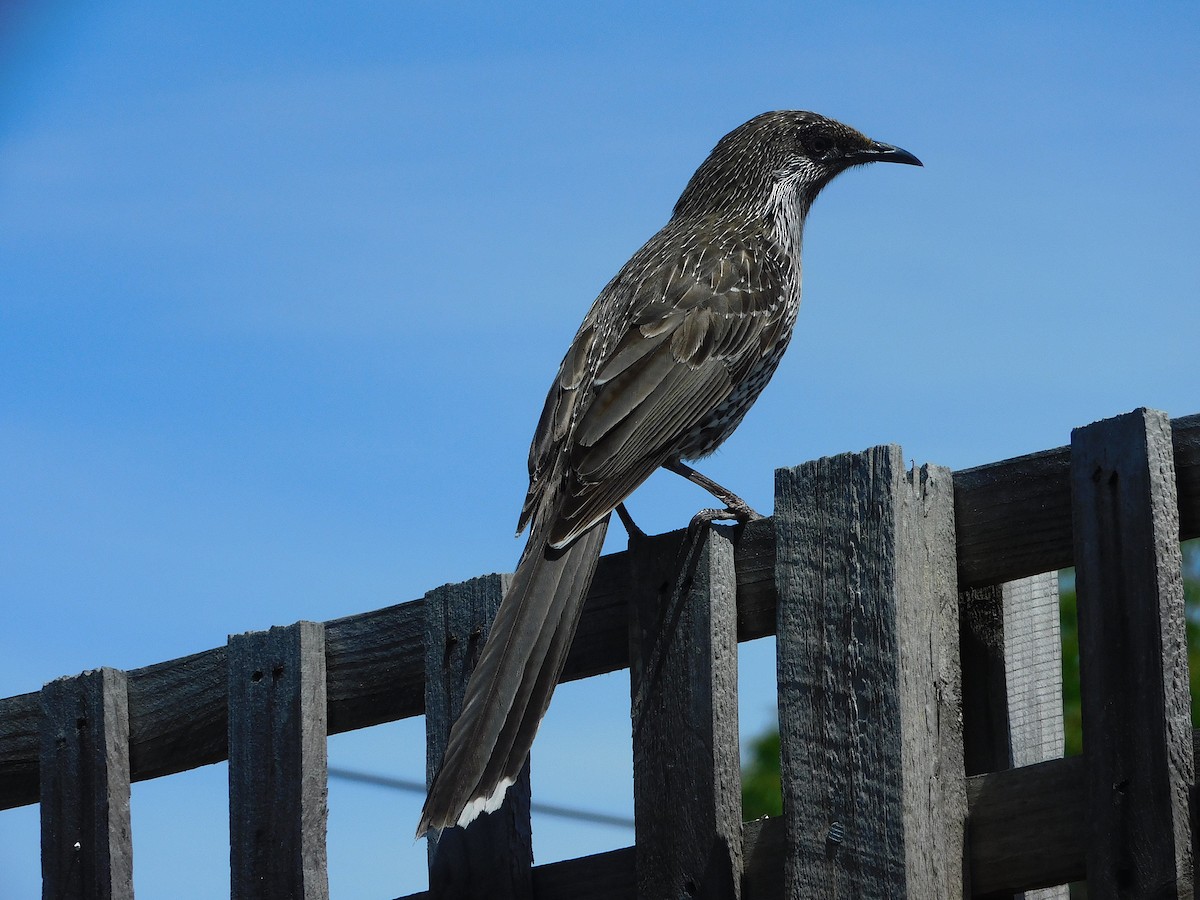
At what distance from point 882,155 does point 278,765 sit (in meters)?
3.83

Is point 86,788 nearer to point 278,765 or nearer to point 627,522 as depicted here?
point 278,765

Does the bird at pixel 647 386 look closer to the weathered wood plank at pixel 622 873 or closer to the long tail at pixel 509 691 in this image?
the long tail at pixel 509 691

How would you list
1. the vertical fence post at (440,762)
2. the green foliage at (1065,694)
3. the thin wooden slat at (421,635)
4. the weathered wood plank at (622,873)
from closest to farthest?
the thin wooden slat at (421,635) < the weathered wood plank at (622,873) < the vertical fence post at (440,762) < the green foliage at (1065,694)

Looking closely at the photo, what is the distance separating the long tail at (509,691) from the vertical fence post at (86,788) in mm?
1063

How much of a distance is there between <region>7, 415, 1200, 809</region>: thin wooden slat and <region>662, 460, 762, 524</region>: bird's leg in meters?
0.09

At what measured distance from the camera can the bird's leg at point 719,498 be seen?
319 centimetres

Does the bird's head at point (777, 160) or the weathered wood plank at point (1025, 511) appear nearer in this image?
the weathered wood plank at point (1025, 511)

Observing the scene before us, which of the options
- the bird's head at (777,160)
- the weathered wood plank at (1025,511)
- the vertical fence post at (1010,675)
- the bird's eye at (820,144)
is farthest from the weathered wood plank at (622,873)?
the bird's eye at (820,144)

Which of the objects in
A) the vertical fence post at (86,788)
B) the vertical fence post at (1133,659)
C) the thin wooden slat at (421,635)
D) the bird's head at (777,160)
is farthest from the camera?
the bird's head at (777,160)

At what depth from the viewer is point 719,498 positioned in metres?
4.17

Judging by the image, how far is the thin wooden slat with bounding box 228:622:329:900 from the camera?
340 cm

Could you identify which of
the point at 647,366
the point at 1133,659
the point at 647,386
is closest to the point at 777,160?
the point at 647,366

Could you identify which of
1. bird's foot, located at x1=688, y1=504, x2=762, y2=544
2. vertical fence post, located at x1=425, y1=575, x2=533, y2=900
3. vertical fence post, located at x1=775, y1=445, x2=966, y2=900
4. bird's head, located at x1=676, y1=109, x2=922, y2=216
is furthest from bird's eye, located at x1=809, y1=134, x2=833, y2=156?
vertical fence post, located at x1=775, y1=445, x2=966, y2=900

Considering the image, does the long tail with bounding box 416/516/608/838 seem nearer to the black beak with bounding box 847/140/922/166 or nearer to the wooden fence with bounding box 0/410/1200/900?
the wooden fence with bounding box 0/410/1200/900
